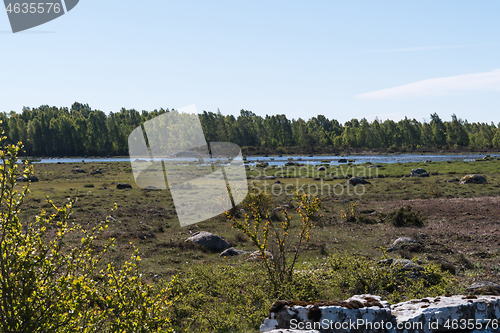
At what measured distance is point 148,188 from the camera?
145ft

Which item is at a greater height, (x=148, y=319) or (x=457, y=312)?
(x=148, y=319)

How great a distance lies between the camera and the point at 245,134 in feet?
582

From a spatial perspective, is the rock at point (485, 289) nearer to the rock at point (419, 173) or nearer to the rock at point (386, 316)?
the rock at point (386, 316)

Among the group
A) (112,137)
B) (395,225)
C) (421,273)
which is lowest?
(395,225)

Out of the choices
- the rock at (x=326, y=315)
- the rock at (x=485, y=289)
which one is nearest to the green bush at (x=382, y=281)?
the rock at (x=485, y=289)

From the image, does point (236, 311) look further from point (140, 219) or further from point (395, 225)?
point (140, 219)

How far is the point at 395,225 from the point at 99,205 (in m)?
23.9

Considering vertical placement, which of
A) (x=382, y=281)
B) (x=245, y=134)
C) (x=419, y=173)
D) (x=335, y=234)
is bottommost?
(x=419, y=173)

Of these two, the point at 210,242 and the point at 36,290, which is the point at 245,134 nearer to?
the point at 210,242

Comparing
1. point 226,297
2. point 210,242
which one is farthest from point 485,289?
point 210,242

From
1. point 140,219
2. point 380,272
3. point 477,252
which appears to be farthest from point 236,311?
point 140,219

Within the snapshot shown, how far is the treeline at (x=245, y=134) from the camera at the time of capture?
149625mm

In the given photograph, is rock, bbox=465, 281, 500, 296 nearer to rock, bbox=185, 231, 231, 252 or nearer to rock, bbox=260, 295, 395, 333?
rock, bbox=260, 295, 395, 333

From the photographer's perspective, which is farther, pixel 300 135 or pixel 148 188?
pixel 300 135
